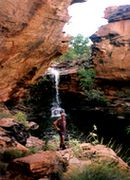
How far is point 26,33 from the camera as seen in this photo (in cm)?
824

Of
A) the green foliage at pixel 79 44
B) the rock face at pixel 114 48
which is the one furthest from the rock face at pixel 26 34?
the green foliage at pixel 79 44

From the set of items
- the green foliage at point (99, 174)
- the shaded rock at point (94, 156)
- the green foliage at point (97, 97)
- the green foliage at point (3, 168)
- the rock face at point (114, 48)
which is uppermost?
the rock face at point (114, 48)

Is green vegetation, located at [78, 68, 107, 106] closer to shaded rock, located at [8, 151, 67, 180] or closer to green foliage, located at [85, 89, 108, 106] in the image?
green foliage, located at [85, 89, 108, 106]

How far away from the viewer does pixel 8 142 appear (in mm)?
9477

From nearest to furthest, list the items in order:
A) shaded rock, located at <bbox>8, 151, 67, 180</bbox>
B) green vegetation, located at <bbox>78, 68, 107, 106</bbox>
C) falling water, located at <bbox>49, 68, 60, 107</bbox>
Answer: shaded rock, located at <bbox>8, 151, 67, 180</bbox>
green vegetation, located at <bbox>78, 68, 107, 106</bbox>
falling water, located at <bbox>49, 68, 60, 107</bbox>

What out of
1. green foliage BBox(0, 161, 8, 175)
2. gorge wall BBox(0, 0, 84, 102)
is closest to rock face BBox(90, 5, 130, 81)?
gorge wall BBox(0, 0, 84, 102)

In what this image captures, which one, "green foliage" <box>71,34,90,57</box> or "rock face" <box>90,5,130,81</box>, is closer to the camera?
"rock face" <box>90,5,130,81</box>

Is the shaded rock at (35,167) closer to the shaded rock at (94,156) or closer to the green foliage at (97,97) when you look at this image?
the shaded rock at (94,156)

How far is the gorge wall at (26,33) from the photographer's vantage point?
7.23 metres

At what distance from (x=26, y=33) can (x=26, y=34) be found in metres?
0.05

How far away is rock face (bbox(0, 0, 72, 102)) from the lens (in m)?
7.23

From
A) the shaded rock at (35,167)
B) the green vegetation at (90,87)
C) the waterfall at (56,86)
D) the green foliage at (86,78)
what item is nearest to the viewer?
the shaded rock at (35,167)

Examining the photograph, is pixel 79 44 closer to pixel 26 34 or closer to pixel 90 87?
pixel 90 87

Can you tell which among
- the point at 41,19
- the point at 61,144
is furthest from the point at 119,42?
the point at 41,19
